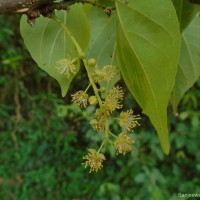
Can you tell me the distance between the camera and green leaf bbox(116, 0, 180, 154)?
399mm

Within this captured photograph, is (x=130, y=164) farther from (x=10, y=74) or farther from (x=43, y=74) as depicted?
(x=10, y=74)

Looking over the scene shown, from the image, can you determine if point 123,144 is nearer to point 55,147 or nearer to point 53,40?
point 53,40

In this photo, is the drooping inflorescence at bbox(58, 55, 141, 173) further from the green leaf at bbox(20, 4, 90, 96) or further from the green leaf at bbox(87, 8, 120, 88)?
the green leaf at bbox(87, 8, 120, 88)

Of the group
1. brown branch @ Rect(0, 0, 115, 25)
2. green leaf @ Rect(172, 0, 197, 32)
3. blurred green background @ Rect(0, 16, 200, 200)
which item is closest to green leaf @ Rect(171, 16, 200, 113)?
green leaf @ Rect(172, 0, 197, 32)

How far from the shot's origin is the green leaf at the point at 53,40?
49 centimetres

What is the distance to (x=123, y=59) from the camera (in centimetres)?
43

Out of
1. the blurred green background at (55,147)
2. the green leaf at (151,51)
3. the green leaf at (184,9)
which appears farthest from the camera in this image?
the blurred green background at (55,147)

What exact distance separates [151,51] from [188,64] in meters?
0.22

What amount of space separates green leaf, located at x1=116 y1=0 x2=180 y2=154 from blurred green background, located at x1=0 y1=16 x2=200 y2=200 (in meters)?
1.68

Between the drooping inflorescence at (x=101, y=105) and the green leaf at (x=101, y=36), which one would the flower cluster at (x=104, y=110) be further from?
the green leaf at (x=101, y=36)

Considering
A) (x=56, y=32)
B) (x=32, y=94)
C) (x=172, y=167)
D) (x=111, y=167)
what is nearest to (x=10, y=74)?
(x=32, y=94)

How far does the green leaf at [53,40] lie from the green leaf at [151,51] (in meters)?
0.08

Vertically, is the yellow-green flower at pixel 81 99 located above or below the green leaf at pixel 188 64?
above

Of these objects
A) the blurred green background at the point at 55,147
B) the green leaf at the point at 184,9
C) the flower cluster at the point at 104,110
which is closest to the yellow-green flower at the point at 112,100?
the flower cluster at the point at 104,110
